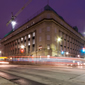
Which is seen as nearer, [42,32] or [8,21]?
[42,32]

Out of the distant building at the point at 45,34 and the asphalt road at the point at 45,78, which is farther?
the distant building at the point at 45,34

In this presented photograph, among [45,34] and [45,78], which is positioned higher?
[45,34]

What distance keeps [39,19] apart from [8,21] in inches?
2014

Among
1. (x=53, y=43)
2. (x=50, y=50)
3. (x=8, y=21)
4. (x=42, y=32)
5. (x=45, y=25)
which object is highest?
(x=8, y=21)

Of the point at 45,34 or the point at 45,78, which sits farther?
the point at 45,34

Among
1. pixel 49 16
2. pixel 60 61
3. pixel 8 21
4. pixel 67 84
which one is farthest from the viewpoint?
pixel 8 21

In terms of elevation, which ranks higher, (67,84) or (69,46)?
(69,46)

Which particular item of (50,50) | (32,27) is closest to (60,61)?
(50,50)

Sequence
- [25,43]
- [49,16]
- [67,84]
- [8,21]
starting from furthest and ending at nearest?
[8,21]
[25,43]
[49,16]
[67,84]

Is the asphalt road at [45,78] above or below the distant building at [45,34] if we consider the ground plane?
below

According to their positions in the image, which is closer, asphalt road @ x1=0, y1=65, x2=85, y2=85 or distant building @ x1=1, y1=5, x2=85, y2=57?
asphalt road @ x1=0, y1=65, x2=85, y2=85

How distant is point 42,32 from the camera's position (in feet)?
146

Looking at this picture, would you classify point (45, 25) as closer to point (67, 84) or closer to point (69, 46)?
point (69, 46)

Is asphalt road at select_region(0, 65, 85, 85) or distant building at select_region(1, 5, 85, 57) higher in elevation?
distant building at select_region(1, 5, 85, 57)
